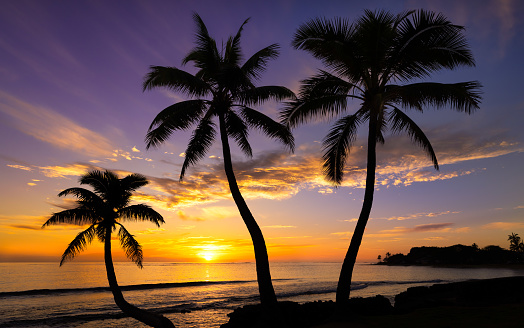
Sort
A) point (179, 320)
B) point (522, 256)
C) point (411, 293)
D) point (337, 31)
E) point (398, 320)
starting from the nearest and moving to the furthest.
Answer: point (398, 320), point (337, 31), point (411, 293), point (179, 320), point (522, 256)

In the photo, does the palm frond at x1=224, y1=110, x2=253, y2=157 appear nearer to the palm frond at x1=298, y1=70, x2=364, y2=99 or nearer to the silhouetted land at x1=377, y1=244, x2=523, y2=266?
the palm frond at x1=298, y1=70, x2=364, y2=99

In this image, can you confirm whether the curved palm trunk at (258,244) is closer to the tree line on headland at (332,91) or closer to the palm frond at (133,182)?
the tree line on headland at (332,91)

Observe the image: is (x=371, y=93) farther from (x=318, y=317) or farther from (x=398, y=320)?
(x=318, y=317)

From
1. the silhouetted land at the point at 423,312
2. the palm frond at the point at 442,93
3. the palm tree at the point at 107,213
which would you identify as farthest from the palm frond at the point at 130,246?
the palm frond at the point at 442,93

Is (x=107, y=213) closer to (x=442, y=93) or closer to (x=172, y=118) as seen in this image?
(x=172, y=118)

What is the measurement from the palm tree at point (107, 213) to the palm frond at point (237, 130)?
6.99 meters

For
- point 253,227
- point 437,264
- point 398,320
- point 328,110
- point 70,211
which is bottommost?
point 437,264

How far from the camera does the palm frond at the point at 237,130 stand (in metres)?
15.9

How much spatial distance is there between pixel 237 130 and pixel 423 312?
36.8ft

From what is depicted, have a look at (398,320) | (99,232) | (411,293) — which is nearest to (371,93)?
(398,320)

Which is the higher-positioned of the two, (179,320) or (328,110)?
(328,110)

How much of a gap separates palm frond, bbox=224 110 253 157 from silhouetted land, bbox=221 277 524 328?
7.89 m

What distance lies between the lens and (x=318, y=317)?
1370cm

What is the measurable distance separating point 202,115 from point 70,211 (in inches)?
378
